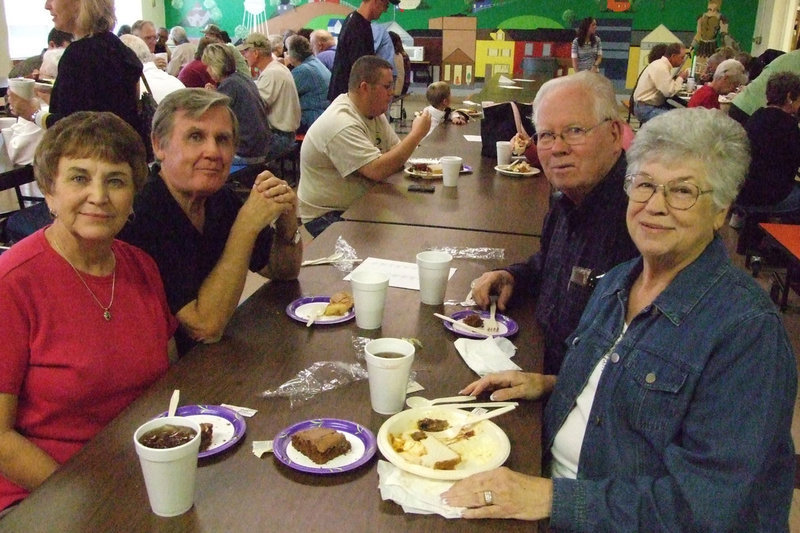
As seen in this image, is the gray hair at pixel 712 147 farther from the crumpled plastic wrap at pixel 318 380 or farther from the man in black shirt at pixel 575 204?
the crumpled plastic wrap at pixel 318 380

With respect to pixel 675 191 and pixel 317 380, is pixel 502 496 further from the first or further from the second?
pixel 675 191

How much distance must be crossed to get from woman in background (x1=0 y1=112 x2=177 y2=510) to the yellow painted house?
1198 centimetres

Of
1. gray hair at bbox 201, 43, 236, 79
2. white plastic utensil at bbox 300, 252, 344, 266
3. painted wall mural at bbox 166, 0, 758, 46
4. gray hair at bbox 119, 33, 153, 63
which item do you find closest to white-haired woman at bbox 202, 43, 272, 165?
gray hair at bbox 201, 43, 236, 79

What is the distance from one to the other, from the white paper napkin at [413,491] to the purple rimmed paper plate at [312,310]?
64 centimetres

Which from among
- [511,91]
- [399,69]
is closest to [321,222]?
[511,91]

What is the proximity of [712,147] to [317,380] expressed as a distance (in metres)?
0.88

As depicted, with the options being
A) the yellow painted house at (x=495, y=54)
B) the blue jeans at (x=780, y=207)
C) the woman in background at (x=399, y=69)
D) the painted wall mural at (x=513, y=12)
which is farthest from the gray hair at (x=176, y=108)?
the painted wall mural at (x=513, y=12)

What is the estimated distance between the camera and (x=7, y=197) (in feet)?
19.2

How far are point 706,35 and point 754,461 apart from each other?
34.8ft

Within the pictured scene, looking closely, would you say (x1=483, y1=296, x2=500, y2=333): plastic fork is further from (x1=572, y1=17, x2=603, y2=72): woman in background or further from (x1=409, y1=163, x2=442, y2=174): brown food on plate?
(x1=572, y1=17, x2=603, y2=72): woman in background

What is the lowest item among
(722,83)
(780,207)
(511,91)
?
(780,207)

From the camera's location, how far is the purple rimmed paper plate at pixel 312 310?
1722 mm

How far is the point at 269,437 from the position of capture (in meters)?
1.22

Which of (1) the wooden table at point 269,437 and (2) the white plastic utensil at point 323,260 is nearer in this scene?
(1) the wooden table at point 269,437
